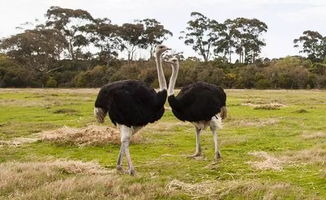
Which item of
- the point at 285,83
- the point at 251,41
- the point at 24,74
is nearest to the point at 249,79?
the point at 285,83

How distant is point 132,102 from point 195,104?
77.9 inches

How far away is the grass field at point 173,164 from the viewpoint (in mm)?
7133

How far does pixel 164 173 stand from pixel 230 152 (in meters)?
3.00

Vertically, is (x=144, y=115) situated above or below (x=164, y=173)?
above

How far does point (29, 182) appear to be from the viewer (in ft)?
24.1

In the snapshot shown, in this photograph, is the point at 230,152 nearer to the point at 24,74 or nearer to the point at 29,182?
the point at 29,182

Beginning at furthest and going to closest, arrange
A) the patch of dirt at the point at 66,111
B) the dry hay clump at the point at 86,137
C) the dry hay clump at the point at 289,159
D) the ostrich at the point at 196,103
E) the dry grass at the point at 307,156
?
the patch of dirt at the point at 66,111 < the dry hay clump at the point at 86,137 < the ostrich at the point at 196,103 < the dry grass at the point at 307,156 < the dry hay clump at the point at 289,159

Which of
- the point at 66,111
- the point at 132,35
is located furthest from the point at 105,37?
the point at 66,111

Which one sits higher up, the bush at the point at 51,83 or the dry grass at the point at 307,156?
the bush at the point at 51,83

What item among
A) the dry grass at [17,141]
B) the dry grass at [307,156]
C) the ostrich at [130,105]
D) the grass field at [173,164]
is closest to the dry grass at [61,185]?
the grass field at [173,164]

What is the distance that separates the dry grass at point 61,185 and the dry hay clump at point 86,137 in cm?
398

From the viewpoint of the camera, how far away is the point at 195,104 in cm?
1025

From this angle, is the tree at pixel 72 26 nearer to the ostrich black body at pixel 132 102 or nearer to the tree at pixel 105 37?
the tree at pixel 105 37

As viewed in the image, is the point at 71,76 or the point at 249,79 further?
the point at 71,76
